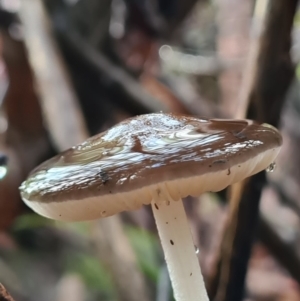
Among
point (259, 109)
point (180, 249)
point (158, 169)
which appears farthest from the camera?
point (259, 109)

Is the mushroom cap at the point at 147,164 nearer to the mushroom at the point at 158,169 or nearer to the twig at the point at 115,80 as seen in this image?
the mushroom at the point at 158,169

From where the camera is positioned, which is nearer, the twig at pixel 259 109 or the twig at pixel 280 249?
the twig at pixel 259 109

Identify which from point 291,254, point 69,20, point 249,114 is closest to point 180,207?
point 249,114

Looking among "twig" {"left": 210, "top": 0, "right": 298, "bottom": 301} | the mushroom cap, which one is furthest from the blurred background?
the mushroom cap

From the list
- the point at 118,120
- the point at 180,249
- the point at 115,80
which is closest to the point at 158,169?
the point at 180,249

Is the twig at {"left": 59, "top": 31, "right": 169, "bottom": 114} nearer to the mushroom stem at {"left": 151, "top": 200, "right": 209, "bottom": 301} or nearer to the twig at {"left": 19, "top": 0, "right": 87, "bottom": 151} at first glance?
the twig at {"left": 19, "top": 0, "right": 87, "bottom": 151}

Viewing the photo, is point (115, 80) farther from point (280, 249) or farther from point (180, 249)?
point (180, 249)

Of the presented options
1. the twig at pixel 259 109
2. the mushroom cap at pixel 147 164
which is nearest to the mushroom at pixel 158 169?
the mushroom cap at pixel 147 164
